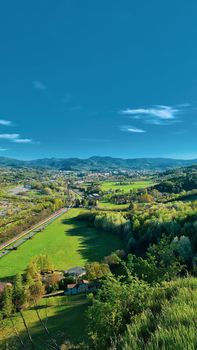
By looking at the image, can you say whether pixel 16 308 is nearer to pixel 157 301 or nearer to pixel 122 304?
pixel 122 304

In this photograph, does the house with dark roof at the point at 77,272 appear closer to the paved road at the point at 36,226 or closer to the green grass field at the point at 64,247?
the green grass field at the point at 64,247

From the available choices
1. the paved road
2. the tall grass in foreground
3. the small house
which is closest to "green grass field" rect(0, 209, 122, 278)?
the paved road

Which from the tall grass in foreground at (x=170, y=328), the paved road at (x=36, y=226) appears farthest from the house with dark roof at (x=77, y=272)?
the tall grass in foreground at (x=170, y=328)

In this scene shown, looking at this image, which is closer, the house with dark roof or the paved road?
the house with dark roof

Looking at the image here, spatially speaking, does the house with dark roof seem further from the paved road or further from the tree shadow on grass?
the paved road

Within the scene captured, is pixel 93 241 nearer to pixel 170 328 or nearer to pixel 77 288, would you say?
pixel 77 288

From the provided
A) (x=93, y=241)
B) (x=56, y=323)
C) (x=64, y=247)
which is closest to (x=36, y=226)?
(x=64, y=247)
